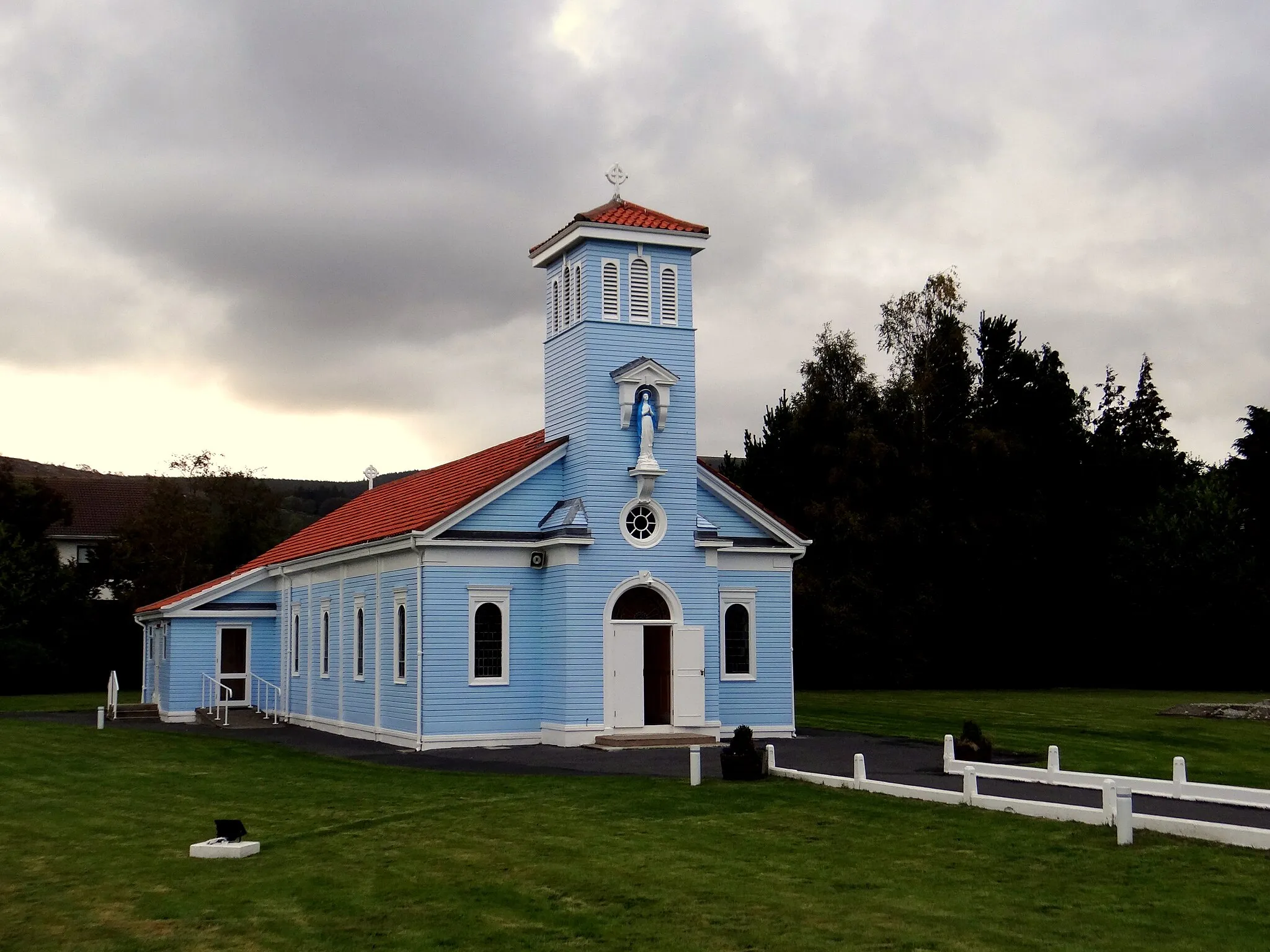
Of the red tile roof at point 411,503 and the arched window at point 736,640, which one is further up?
the red tile roof at point 411,503

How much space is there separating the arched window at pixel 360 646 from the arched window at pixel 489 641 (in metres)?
4.49

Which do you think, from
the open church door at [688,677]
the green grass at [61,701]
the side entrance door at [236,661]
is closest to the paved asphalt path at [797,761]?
the open church door at [688,677]

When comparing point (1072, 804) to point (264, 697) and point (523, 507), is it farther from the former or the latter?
point (264, 697)

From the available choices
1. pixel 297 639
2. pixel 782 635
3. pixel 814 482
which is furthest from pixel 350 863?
pixel 814 482

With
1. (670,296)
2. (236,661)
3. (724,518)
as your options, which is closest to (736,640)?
(724,518)

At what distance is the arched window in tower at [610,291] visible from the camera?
30000mm

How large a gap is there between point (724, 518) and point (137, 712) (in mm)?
18593

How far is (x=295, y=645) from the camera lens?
3881cm

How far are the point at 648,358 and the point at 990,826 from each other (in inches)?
587

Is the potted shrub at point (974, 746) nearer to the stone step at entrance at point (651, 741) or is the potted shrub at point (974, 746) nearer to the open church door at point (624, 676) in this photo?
the stone step at entrance at point (651, 741)

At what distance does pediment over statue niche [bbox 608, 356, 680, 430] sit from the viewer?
96.9 ft

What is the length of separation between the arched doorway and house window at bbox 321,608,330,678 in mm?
9518

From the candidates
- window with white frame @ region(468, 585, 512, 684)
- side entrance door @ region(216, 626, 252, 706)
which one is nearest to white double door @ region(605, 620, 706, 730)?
window with white frame @ region(468, 585, 512, 684)

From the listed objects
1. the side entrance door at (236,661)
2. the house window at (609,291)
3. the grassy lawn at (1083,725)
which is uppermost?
the house window at (609,291)
